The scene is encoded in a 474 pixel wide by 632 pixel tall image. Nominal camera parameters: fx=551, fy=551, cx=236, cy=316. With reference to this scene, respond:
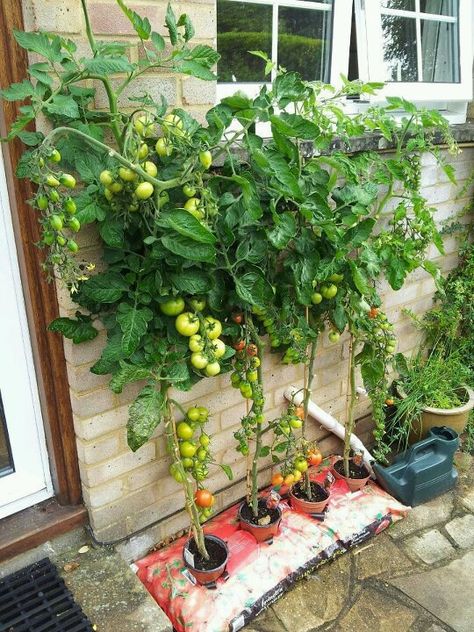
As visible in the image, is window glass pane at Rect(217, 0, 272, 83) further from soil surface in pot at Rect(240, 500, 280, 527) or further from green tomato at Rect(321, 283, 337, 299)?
soil surface in pot at Rect(240, 500, 280, 527)

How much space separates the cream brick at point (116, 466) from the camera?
2010 millimetres

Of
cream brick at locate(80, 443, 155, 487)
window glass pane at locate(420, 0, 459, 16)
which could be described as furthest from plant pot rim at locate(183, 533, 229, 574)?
window glass pane at locate(420, 0, 459, 16)

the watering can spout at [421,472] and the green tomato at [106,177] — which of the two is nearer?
the green tomato at [106,177]

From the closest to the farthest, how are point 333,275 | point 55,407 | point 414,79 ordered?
point 55,407, point 333,275, point 414,79

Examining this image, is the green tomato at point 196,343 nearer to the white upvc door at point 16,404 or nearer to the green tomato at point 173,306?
the green tomato at point 173,306

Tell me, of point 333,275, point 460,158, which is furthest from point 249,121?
point 460,158

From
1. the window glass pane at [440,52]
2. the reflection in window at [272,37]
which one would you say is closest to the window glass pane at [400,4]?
the window glass pane at [440,52]

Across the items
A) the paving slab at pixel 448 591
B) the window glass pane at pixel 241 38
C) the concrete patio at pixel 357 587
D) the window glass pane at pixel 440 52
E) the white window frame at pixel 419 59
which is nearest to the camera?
the concrete patio at pixel 357 587

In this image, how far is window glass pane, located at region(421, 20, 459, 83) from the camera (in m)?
3.04

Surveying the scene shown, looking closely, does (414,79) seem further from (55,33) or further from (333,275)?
(55,33)

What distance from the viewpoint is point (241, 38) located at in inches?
89.7

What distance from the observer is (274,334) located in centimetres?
206

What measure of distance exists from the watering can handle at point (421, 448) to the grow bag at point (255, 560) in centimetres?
23

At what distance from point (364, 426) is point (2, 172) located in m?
2.30
